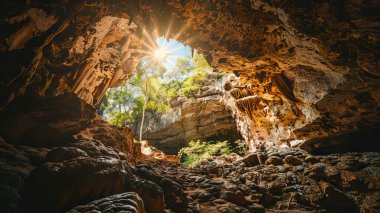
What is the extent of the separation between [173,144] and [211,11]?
63.6 ft

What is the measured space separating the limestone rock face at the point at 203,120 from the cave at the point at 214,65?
37.2 feet

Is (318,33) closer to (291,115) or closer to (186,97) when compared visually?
(291,115)

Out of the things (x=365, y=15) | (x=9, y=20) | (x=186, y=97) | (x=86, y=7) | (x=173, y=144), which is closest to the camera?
(x=9, y=20)

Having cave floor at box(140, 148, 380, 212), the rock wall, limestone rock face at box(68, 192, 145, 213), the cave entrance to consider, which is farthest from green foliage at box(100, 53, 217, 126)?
limestone rock face at box(68, 192, 145, 213)

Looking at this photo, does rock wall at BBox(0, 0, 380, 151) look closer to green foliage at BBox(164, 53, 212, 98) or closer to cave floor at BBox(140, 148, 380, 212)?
cave floor at BBox(140, 148, 380, 212)

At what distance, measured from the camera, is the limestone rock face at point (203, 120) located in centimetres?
2114

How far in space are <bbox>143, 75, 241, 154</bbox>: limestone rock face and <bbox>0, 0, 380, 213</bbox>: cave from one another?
11.3m

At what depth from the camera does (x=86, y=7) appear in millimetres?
6113

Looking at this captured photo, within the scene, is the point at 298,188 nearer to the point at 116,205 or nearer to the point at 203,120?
the point at 116,205

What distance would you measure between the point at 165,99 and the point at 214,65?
484 inches

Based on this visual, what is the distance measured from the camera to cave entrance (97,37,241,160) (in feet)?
58.6

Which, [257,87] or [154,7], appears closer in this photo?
[154,7]

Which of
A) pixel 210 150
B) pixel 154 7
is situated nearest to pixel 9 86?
pixel 154 7

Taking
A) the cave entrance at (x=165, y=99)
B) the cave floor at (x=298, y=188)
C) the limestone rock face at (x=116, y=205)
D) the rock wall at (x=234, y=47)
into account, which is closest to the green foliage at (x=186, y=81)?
the cave entrance at (x=165, y=99)
